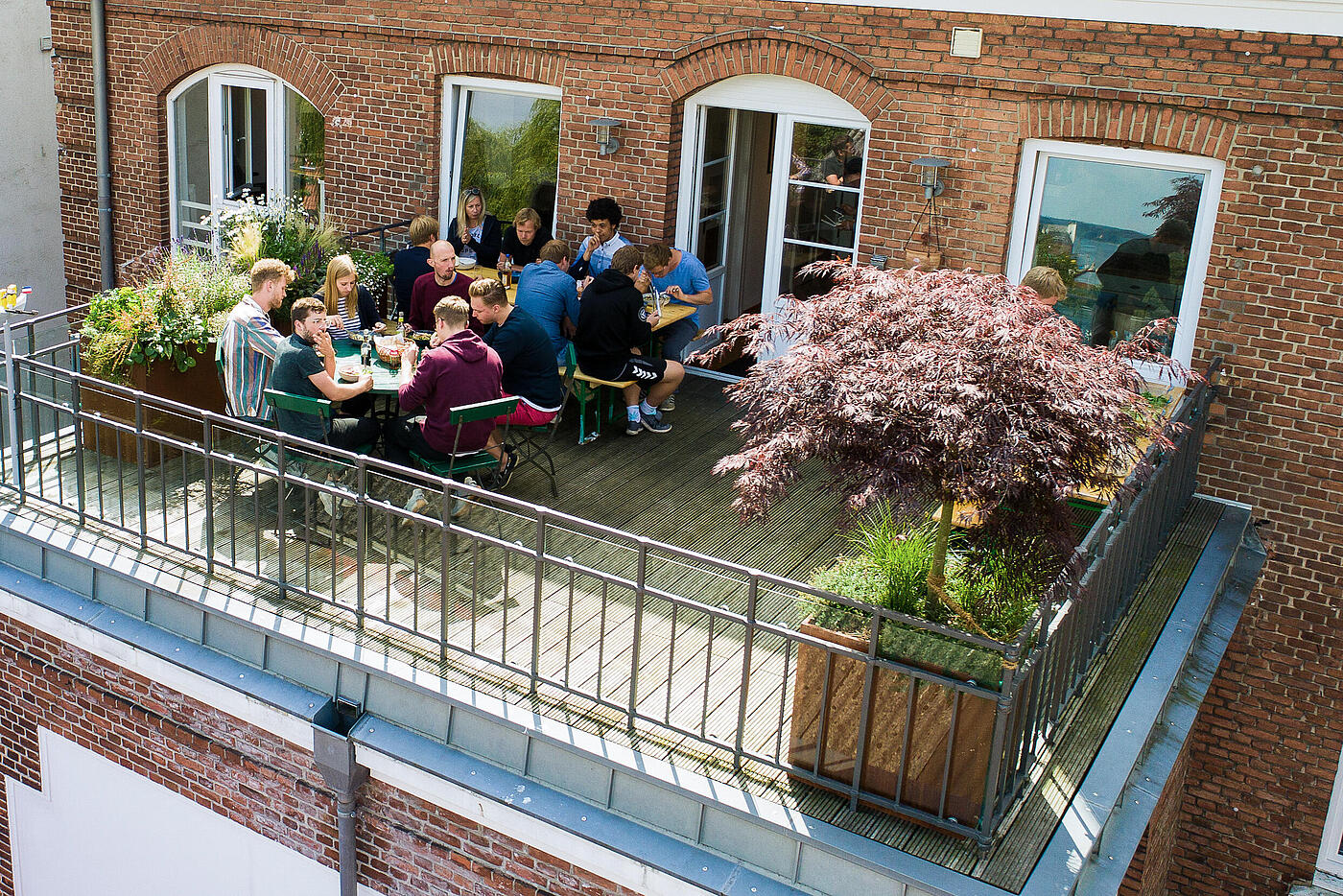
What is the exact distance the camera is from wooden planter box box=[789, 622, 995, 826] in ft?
16.0

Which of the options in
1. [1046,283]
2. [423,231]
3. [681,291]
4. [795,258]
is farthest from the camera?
[795,258]

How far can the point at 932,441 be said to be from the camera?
474 cm

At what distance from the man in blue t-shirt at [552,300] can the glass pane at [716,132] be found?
225cm

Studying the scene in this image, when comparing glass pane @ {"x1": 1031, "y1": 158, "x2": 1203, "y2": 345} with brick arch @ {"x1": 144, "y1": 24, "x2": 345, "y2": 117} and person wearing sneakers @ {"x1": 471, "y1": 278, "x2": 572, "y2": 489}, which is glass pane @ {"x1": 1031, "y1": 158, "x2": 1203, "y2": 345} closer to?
person wearing sneakers @ {"x1": 471, "y1": 278, "x2": 572, "y2": 489}

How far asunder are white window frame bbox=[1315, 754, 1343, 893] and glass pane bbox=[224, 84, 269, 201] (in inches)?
421

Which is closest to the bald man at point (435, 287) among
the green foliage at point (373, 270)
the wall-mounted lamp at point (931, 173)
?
the green foliage at point (373, 270)

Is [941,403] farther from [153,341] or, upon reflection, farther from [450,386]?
[153,341]

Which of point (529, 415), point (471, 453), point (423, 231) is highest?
point (423, 231)

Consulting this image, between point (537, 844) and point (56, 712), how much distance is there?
367cm

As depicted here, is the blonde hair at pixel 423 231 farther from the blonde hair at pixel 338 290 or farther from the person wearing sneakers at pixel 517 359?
the person wearing sneakers at pixel 517 359

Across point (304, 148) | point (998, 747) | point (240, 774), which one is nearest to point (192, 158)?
point (304, 148)

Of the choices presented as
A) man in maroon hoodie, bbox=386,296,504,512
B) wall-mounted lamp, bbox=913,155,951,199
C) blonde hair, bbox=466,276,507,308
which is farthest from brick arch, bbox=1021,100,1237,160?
man in maroon hoodie, bbox=386,296,504,512

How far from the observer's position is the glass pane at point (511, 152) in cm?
1102

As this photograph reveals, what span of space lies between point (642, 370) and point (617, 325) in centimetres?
43
